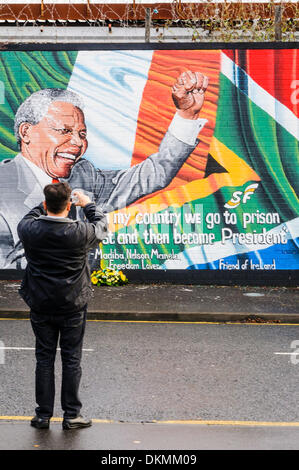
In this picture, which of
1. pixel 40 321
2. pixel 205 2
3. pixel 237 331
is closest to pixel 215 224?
pixel 237 331

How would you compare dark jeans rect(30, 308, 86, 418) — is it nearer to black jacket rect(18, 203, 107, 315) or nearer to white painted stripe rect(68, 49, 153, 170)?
black jacket rect(18, 203, 107, 315)

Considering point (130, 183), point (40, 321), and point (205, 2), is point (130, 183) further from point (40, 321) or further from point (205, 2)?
point (40, 321)

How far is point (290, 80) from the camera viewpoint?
12.2 metres

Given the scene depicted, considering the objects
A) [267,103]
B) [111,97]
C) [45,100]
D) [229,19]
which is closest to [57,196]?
[111,97]

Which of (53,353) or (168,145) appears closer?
(53,353)

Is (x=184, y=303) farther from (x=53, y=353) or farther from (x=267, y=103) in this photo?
(x=53, y=353)

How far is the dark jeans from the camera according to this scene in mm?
4543

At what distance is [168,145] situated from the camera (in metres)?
12.4

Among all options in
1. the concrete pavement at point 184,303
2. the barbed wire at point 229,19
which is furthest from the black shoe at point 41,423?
the barbed wire at point 229,19

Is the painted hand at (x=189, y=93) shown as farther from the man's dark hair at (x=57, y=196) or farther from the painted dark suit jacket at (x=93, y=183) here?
the man's dark hair at (x=57, y=196)

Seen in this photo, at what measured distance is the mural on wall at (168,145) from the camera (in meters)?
12.3

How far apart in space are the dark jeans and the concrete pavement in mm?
4814

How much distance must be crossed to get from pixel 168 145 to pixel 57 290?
8345 mm

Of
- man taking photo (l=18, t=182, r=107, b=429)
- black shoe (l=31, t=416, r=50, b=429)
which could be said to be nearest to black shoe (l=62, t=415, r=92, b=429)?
man taking photo (l=18, t=182, r=107, b=429)
